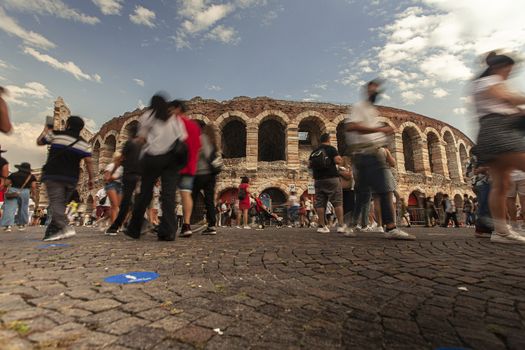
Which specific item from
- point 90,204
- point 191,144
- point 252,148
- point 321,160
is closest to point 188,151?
point 191,144

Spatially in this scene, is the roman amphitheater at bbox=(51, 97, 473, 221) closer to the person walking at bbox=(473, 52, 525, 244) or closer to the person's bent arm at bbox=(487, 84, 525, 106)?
the person walking at bbox=(473, 52, 525, 244)

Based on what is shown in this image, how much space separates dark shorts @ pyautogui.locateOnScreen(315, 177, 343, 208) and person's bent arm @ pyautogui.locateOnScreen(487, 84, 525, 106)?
2.81m

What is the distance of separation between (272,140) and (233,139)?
3.22m

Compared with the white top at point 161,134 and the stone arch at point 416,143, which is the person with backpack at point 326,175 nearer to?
the white top at point 161,134

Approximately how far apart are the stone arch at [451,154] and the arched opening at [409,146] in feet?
8.04

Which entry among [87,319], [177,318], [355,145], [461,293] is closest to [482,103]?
[355,145]

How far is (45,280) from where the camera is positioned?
6.41 ft

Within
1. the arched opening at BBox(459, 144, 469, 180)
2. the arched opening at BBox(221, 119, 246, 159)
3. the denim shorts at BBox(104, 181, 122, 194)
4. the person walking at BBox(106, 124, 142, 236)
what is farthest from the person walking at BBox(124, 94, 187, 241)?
the arched opening at BBox(459, 144, 469, 180)

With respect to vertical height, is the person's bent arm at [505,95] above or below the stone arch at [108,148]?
below

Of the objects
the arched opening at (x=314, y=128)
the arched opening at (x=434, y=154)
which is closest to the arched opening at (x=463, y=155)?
the arched opening at (x=434, y=154)

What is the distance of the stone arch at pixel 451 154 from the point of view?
2027 cm

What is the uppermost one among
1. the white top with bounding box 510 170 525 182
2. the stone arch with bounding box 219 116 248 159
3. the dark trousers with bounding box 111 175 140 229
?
the stone arch with bounding box 219 116 248 159

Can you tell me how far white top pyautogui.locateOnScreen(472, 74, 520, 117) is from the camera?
3.15 meters

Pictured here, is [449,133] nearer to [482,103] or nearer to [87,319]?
[482,103]
